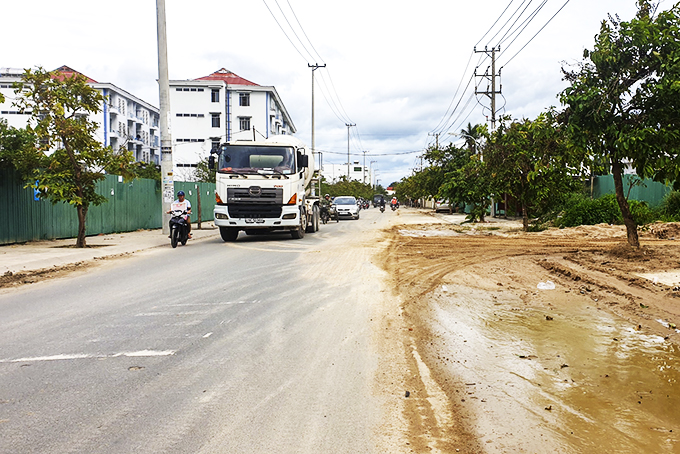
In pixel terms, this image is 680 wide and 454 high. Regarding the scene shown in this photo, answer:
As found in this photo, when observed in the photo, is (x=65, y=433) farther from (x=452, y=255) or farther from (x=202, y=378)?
(x=452, y=255)

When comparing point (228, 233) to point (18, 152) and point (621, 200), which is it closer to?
point (18, 152)

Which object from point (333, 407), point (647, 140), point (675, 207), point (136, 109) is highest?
point (136, 109)

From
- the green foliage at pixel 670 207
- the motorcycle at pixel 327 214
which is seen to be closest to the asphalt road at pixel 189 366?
the green foliage at pixel 670 207

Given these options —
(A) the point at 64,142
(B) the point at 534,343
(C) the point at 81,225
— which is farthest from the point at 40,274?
(B) the point at 534,343

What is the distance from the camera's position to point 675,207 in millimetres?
19609

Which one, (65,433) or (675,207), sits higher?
(675,207)

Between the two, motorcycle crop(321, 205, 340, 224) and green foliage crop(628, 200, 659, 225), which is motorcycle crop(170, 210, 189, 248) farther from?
green foliage crop(628, 200, 659, 225)

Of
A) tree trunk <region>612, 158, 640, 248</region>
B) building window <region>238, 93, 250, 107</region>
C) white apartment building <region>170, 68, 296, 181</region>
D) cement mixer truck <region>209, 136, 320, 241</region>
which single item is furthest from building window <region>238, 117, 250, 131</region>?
tree trunk <region>612, 158, 640, 248</region>

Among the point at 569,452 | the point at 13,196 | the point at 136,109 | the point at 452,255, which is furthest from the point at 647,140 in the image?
the point at 136,109

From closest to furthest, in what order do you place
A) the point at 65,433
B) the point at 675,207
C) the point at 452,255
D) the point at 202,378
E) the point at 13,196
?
the point at 65,433 → the point at 202,378 → the point at 452,255 → the point at 13,196 → the point at 675,207

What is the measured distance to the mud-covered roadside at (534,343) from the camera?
3.54m

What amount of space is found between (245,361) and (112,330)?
201 cm

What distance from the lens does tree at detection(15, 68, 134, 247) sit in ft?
47.6

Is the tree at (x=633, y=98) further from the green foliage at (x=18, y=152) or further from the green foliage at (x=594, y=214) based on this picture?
the green foliage at (x=18, y=152)
